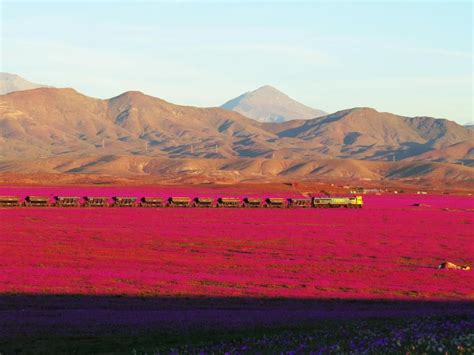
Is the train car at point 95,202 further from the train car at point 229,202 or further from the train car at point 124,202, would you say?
the train car at point 229,202

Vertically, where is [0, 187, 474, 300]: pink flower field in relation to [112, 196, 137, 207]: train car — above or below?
below

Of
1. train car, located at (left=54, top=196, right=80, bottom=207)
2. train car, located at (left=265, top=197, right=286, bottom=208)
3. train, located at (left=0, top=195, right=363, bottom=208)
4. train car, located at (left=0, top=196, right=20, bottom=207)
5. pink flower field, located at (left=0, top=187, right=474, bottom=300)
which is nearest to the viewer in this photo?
pink flower field, located at (left=0, top=187, right=474, bottom=300)

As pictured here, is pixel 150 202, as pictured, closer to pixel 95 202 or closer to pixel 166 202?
pixel 166 202

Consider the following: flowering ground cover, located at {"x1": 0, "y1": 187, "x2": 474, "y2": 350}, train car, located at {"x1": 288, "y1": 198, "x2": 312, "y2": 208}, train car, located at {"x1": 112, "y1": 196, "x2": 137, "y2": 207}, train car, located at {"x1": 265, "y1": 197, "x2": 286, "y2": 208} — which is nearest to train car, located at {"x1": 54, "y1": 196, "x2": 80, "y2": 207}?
train car, located at {"x1": 112, "y1": 196, "x2": 137, "y2": 207}

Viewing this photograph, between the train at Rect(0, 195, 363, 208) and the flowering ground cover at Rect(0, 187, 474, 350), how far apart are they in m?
11.2

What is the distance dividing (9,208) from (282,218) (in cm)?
3220

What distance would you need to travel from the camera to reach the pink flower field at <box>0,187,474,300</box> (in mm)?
31047

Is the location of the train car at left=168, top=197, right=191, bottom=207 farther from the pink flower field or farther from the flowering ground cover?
the flowering ground cover

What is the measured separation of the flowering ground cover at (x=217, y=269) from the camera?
23.9 meters

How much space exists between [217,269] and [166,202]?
2207 inches

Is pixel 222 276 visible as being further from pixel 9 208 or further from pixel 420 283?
pixel 9 208

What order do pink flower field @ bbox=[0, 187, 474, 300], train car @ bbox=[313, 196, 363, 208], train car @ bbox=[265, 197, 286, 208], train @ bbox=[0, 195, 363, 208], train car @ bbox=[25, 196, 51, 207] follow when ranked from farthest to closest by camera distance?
→ train car @ bbox=[313, 196, 363, 208]
train car @ bbox=[265, 197, 286, 208]
train @ bbox=[0, 195, 363, 208]
train car @ bbox=[25, 196, 51, 207]
pink flower field @ bbox=[0, 187, 474, 300]

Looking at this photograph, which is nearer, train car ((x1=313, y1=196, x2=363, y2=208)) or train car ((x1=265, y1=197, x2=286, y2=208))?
train car ((x1=265, y1=197, x2=286, y2=208))

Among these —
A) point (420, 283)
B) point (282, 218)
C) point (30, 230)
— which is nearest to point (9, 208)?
point (30, 230)
